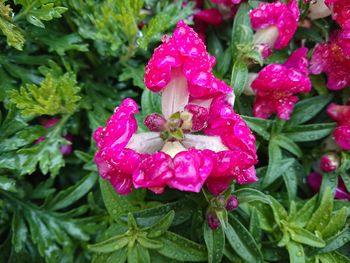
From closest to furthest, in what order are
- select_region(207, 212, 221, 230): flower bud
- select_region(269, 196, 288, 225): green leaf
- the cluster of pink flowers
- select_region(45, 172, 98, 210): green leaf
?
the cluster of pink flowers < select_region(207, 212, 221, 230): flower bud < select_region(269, 196, 288, 225): green leaf < select_region(45, 172, 98, 210): green leaf

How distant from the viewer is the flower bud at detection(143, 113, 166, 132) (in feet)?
2.87

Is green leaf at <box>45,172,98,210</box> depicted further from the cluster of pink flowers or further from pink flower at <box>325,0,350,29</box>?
pink flower at <box>325,0,350,29</box>

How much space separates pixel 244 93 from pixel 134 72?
0.89 feet

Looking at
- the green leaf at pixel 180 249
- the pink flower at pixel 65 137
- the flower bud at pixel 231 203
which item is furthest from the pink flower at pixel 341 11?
the pink flower at pixel 65 137

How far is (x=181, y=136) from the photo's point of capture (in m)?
0.84

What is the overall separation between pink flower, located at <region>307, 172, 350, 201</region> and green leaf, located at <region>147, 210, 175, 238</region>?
411 millimetres

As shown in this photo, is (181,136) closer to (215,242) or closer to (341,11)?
(215,242)

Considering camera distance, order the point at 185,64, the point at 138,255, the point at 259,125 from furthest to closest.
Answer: the point at 259,125
the point at 138,255
the point at 185,64

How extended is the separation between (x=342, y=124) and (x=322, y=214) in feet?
0.68

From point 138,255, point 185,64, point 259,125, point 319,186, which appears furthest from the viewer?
point 319,186

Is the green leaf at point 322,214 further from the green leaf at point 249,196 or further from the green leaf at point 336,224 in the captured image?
the green leaf at point 249,196

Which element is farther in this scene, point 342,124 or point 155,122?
point 342,124

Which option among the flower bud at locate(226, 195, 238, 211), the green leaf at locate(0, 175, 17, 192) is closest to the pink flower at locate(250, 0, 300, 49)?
the flower bud at locate(226, 195, 238, 211)

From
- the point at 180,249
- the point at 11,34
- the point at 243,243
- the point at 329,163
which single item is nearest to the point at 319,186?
the point at 329,163
